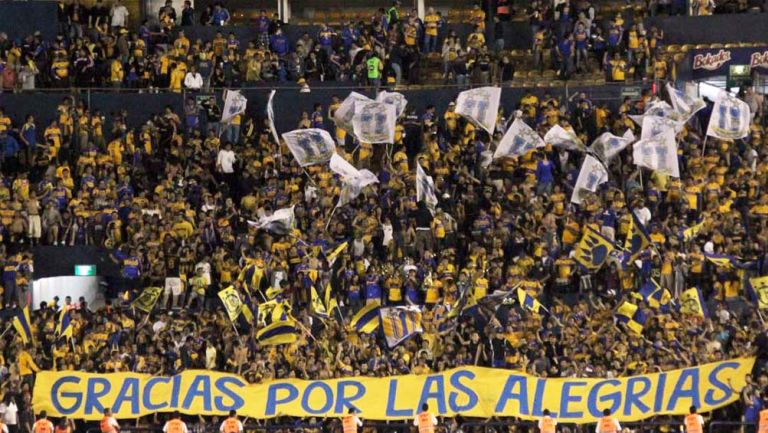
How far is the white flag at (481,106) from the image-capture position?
153 ft

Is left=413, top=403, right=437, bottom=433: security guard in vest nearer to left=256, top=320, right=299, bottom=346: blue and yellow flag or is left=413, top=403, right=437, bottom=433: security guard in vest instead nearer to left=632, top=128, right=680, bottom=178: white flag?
left=256, top=320, right=299, bottom=346: blue and yellow flag

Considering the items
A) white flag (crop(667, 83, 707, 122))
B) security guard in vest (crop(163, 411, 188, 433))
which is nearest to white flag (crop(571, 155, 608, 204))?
white flag (crop(667, 83, 707, 122))

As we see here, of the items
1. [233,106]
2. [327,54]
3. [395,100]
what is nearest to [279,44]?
[327,54]

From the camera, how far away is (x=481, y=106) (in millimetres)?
46781

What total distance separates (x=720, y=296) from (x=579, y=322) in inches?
142

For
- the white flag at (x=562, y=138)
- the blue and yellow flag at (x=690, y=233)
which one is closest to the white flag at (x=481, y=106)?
the white flag at (x=562, y=138)

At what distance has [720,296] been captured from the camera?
41.5 metres

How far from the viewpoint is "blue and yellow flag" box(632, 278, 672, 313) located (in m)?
40.2

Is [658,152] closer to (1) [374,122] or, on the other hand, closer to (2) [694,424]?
(1) [374,122]

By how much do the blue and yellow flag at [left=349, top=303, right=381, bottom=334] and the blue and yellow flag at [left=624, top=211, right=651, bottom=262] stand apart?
602 cm

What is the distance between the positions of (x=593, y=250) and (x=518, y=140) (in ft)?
14.8

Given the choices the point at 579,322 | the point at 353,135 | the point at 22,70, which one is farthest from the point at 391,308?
the point at 22,70

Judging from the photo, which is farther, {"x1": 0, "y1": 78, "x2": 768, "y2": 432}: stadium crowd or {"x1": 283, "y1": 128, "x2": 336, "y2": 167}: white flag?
{"x1": 283, "y1": 128, "x2": 336, "y2": 167}: white flag

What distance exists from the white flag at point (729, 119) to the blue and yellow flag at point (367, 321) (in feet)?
33.7
